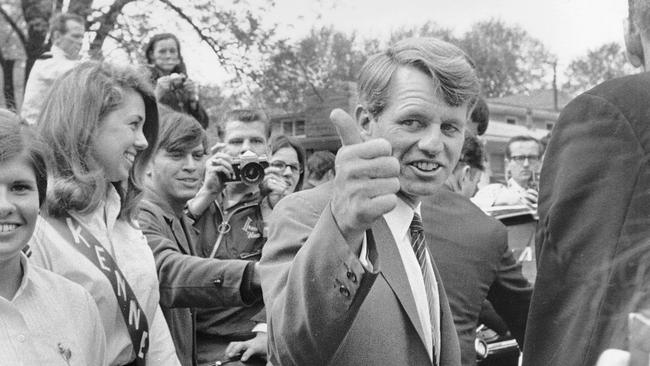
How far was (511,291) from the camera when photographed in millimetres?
2797

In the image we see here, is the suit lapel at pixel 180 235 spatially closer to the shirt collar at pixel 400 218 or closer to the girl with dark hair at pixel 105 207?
the girl with dark hair at pixel 105 207

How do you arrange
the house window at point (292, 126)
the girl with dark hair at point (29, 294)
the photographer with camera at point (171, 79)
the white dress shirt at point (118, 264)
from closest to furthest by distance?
1. the girl with dark hair at point (29, 294)
2. the white dress shirt at point (118, 264)
3. the photographer with camera at point (171, 79)
4. the house window at point (292, 126)

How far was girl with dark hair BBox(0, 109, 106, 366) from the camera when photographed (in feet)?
6.79

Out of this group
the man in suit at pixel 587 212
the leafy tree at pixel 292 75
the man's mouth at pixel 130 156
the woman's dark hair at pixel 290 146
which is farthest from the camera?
the leafy tree at pixel 292 75

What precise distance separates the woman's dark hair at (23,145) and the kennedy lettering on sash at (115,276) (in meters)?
0.13

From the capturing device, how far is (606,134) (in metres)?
1.58

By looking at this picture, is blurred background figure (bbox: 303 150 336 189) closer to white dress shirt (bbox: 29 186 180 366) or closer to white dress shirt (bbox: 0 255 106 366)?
white dress shirt (bbox: 29 186 180 366)

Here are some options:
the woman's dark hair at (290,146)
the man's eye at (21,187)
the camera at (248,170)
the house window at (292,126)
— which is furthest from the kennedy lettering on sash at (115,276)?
the house window at (292,126)

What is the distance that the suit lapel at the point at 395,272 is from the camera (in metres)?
1.80

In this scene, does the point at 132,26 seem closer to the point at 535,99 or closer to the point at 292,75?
the point at 292,75

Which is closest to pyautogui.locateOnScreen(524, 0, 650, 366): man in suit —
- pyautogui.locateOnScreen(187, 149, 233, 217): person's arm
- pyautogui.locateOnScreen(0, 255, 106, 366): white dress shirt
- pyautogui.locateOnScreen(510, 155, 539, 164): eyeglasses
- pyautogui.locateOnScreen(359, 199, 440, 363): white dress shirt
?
pyautogui.locateOnScreen(359, 199, 440, 363): white dress shirt

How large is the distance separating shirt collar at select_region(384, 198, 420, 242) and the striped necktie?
4cm

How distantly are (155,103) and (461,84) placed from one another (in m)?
1.35

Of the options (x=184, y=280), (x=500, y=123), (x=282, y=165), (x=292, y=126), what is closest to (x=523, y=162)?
(x=282, y=165)
